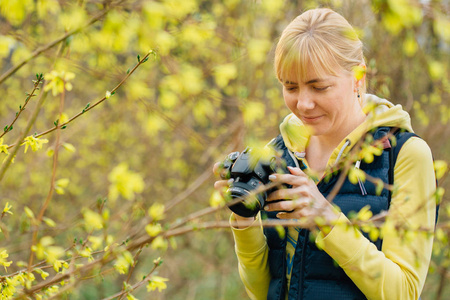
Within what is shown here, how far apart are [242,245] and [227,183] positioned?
272mm

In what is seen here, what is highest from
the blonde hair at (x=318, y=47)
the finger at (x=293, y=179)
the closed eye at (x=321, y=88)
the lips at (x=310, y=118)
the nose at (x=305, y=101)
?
the blonde hair at (x=318, y=47)

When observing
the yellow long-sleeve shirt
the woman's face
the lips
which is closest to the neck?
the woman's face

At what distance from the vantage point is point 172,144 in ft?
16.2

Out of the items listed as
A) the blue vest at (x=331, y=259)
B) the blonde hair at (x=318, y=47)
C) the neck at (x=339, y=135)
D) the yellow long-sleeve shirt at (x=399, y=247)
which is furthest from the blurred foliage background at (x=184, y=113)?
the yellow long-sleeve shirt at (x=399, y=247)

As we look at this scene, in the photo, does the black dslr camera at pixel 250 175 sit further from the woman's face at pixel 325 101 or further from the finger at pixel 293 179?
the woman's face at pixel 325 101

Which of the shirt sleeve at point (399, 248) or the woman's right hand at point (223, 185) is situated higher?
the woman's right hand at point (223, 185)

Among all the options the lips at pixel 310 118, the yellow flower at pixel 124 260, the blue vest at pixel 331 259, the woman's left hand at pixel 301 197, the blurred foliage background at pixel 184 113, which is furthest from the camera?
the blurred foliage background at pixel 184 113

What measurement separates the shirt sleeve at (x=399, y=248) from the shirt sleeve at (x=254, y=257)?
0.29m

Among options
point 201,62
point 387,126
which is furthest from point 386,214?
point 201,62

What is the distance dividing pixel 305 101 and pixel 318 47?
169mm

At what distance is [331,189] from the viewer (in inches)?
59.1

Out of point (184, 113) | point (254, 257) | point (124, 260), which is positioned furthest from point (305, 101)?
point (184, 113)

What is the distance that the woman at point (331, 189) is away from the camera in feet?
4.36

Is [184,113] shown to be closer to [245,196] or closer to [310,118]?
[310,118]
